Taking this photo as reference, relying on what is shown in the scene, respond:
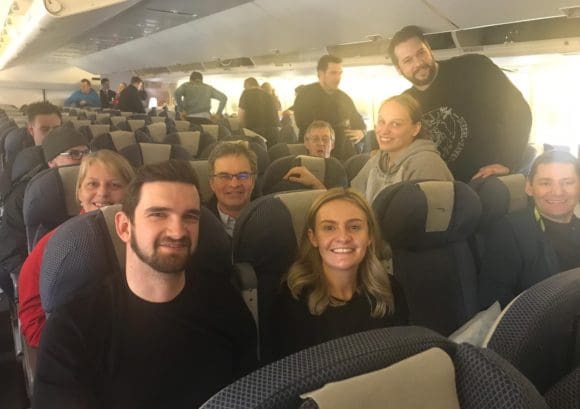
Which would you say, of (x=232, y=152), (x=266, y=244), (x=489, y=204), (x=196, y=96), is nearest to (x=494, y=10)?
(x=489, y=204)

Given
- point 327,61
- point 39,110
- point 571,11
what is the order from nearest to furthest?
point 571,11 → point 327,61 → point 39,110

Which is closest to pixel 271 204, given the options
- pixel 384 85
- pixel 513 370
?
pixel 513 370

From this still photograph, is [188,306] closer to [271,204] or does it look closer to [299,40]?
[271,204]

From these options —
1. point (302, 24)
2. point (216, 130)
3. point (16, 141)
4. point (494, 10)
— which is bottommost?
point (16, 141)

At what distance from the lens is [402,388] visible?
844mm

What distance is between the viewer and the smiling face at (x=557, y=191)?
259 centimetres

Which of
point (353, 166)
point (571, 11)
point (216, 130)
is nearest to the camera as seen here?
point (571, 11)

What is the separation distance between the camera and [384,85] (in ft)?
29.4

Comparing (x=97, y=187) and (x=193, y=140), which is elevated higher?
(x=193, y=140)

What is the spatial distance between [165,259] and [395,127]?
1.50 meters

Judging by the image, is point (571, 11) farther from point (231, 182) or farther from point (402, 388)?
point (402, 388)

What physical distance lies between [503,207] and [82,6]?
15.8 feet

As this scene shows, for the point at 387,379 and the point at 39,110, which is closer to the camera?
the point at 387,379

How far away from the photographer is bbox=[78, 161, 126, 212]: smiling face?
249 cm
